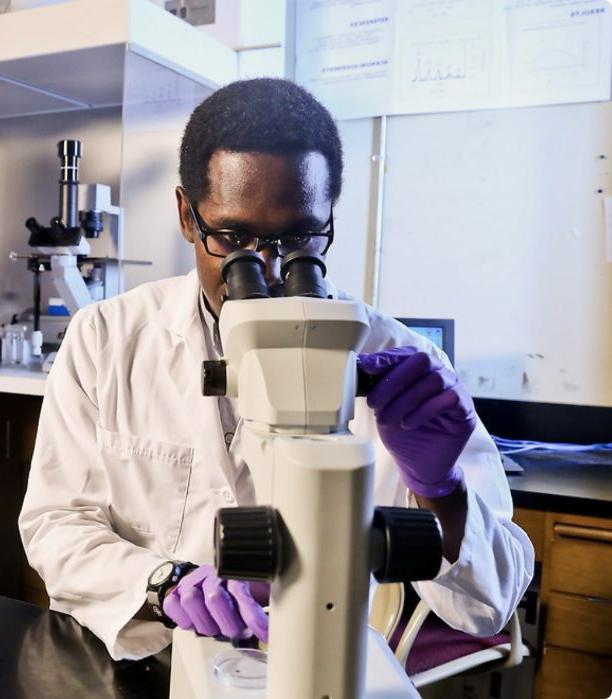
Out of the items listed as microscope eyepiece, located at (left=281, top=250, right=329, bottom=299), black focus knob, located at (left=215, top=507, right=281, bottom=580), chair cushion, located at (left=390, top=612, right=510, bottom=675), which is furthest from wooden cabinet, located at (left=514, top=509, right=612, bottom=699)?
black focus knob, located at (left=215, top=507, right=281, bottom=580)

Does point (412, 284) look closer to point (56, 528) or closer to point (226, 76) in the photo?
point (226, 76)

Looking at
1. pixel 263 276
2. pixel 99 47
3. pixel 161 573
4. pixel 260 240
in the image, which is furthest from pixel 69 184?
pixel 263 276

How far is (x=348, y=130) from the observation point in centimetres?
241

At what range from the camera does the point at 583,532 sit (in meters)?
1.55

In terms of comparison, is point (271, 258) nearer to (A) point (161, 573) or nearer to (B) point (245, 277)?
(B) point (245, 277)

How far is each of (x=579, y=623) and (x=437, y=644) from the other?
1.34 ft

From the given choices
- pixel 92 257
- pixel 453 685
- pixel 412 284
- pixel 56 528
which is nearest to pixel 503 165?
pixel 412 284

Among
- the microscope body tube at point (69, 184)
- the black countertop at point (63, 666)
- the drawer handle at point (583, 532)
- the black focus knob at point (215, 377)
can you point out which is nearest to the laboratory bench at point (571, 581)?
the drawer handle at point (583, 532)

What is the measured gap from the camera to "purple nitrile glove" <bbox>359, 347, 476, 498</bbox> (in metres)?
0.71

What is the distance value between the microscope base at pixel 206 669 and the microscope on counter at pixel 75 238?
1.73 meters

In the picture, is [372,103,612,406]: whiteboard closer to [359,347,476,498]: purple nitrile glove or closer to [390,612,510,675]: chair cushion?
[390,612,510,675]: chair cushion

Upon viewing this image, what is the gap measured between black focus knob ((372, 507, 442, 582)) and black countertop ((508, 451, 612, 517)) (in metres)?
1.16

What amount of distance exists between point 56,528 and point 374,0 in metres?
2.05

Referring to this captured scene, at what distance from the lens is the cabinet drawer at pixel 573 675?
154 centimetres
